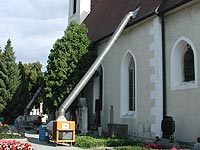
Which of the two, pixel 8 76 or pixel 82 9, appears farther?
pixel 8 76

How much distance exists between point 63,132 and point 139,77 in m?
5.13

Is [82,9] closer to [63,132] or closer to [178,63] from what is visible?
[178,63]

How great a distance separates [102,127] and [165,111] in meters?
7.05

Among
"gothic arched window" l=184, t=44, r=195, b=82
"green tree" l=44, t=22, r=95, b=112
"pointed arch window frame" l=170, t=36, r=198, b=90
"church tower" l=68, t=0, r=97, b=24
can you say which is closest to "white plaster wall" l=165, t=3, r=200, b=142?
"pointed arch window frame" l=170, t=36, r=198, b=90

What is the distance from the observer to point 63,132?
49.2ft

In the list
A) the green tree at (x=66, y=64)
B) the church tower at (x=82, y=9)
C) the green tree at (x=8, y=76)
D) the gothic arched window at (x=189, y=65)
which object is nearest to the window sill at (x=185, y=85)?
the gothic arched window at (x=189, y=65)

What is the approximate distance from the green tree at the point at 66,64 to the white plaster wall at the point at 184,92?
26.6ft

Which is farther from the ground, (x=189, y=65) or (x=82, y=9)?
(x=82, y=9)

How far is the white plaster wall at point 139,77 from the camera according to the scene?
15972 millimetres

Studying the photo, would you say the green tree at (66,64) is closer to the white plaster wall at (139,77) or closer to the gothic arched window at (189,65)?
the white plaster wall at (139,77)

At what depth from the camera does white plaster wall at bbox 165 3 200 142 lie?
1316cm

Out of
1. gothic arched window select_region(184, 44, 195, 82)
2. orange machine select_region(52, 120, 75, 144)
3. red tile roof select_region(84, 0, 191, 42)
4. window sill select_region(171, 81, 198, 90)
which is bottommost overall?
orange machine select_region(52, 120, 75, 144)

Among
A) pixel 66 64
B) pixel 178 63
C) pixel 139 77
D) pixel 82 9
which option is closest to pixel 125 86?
pixel 139 77

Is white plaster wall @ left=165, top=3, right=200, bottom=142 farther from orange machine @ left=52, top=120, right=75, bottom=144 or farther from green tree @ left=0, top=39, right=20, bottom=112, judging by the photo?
green tree @ left=0, top=39, right=20, bottom=112
